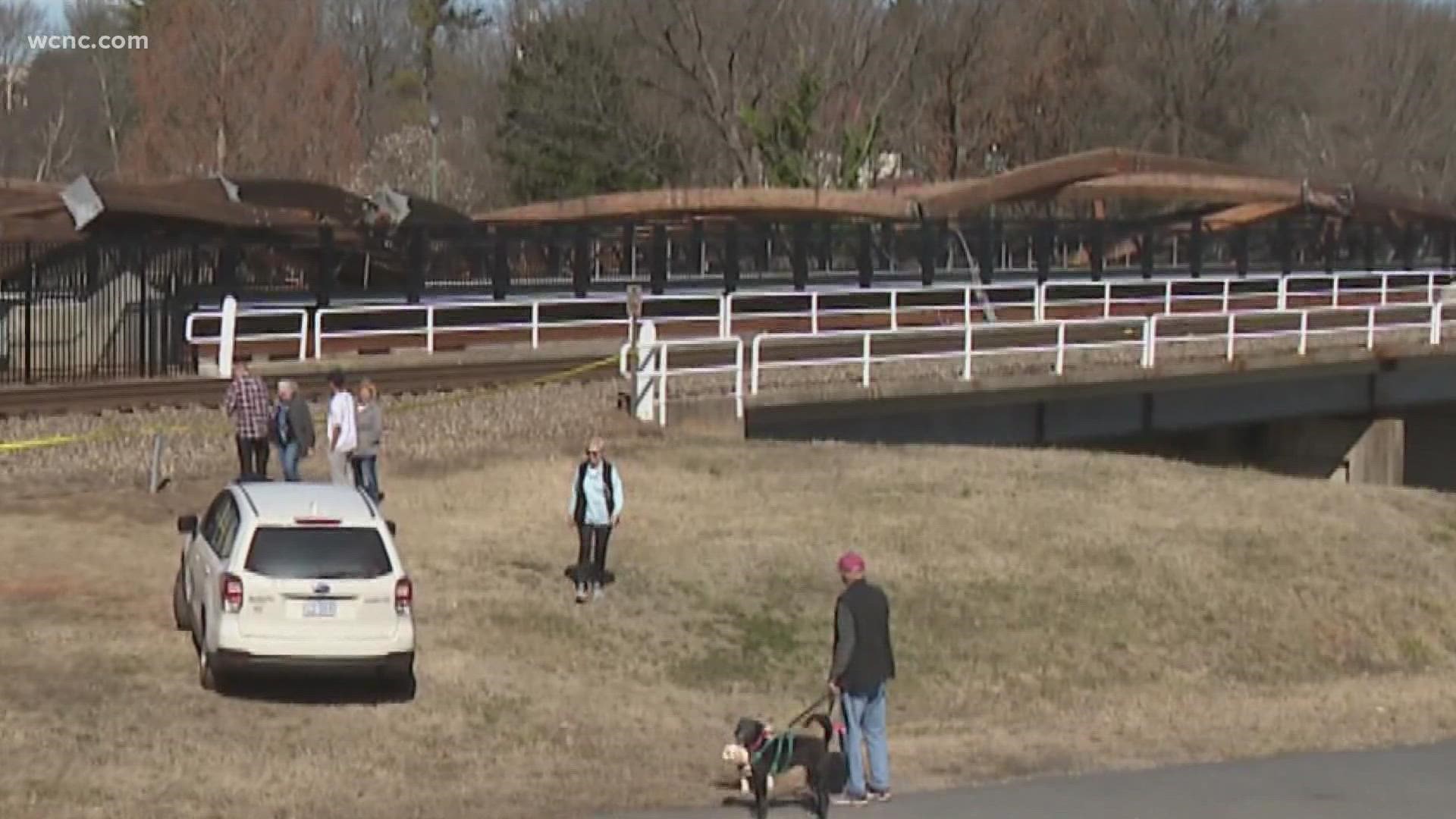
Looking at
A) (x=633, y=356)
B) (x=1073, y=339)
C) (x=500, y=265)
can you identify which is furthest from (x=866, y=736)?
(x=1073, y=339)

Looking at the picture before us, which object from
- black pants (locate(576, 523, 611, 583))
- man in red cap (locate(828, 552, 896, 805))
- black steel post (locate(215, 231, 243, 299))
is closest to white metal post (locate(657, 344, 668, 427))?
black pants (locate(576, 523, 611, 583))

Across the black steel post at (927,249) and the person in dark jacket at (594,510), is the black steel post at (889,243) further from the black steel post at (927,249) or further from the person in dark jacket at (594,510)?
the person in dark jacket at (594,510)

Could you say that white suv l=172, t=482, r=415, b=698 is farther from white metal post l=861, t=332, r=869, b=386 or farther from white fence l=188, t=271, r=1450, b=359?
white fence l=188, t=271, r=1450, b=359

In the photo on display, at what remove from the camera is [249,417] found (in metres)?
23.4

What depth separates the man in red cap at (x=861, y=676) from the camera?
13.4 metres

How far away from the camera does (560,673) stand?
18.1 m

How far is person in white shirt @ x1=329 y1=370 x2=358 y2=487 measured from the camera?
2253 cm

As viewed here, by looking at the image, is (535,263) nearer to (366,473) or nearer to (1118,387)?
(1118,387)

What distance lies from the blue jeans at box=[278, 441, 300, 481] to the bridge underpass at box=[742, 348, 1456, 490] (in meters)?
8.83

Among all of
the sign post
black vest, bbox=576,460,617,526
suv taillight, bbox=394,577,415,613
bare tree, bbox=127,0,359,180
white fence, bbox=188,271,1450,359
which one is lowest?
suv taillight, bbox=394,577,415,613

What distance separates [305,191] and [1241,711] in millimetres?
26474

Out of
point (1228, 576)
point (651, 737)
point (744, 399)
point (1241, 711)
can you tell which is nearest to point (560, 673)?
point (651, 737)

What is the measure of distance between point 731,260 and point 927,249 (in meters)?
5.91

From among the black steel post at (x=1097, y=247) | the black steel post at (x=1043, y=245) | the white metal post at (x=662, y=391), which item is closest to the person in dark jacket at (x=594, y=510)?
the white metal post at (x=662, y=391)
